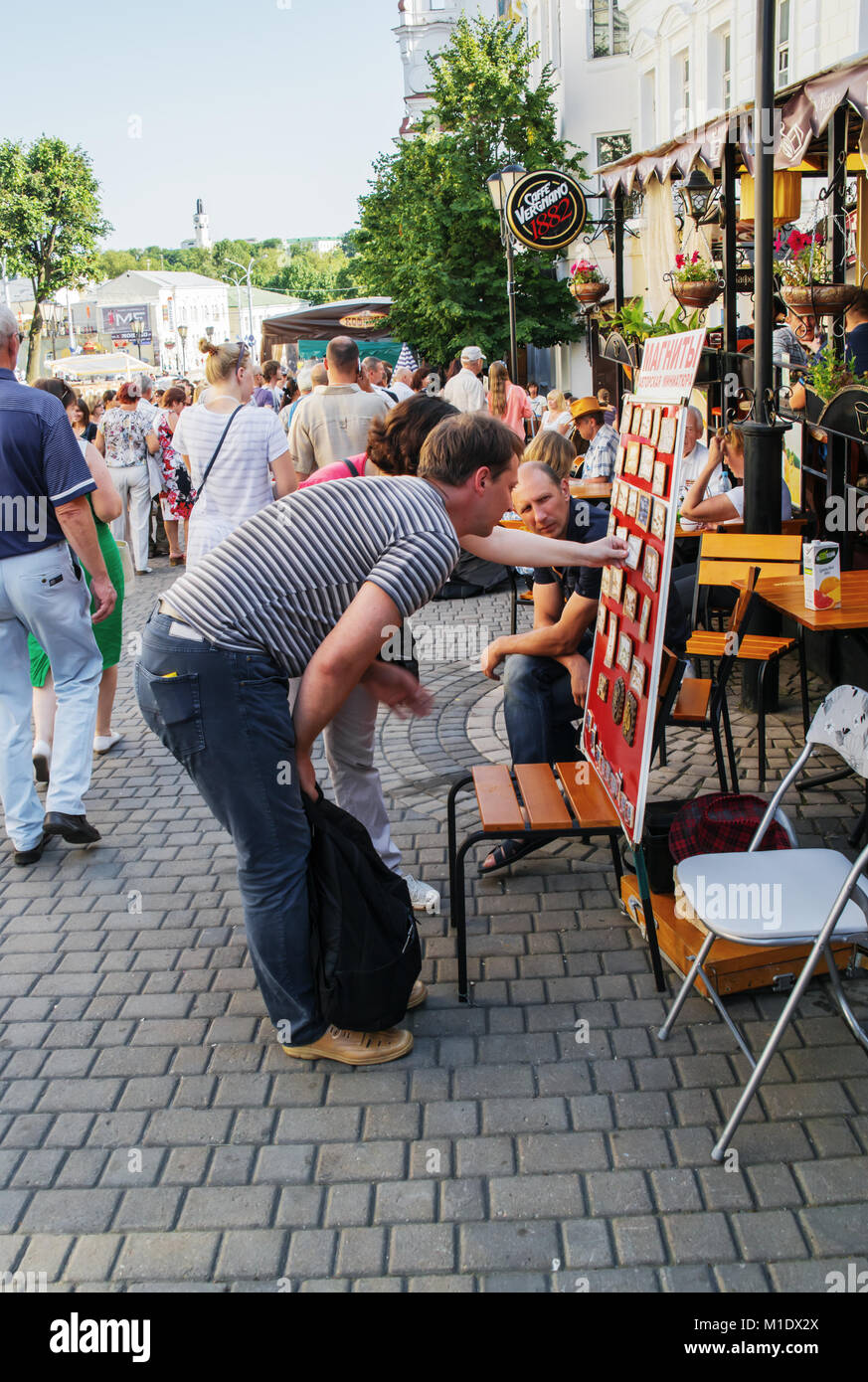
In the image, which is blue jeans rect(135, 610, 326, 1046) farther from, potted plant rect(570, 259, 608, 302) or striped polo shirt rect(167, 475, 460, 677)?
potted plant rect(570, 259, 608, 302)

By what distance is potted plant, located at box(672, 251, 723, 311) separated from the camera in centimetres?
1091

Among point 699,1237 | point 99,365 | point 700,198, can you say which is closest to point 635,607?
point 699,1237

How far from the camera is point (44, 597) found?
202 inches

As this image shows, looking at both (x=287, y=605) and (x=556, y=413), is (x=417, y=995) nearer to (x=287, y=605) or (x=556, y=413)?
(x=287, y=605)

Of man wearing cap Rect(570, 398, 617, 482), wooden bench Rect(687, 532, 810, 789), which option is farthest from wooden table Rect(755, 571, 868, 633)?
man wearing cap Rect(570, 398, 617, 482)

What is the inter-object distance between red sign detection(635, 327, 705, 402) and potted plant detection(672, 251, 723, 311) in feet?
24.5

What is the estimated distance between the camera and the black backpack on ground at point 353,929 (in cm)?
343

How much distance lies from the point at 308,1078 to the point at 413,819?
6.76 ft

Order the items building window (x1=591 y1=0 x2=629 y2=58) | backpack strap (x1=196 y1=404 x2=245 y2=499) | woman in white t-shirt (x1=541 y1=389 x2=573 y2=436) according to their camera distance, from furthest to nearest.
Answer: building window (x1=591 y1=0 x2=629 y2=58) → woman in white t-shirt (x1=541 y1=389 x2=573 y2=436) → backpack strap (x1=196 y1=404 x2=245 y2=499)

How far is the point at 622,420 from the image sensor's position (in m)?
4.23

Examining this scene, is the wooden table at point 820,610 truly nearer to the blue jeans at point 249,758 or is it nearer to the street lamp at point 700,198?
the blue jeans at point 249,758

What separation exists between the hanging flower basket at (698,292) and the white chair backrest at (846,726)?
8288 mm

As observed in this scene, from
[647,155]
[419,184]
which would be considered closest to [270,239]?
[419,184]

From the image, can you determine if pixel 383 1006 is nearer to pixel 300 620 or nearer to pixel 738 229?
pixel 300 620
